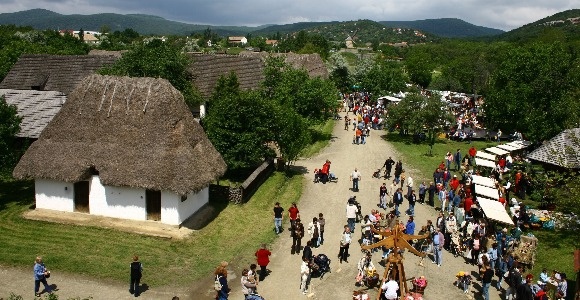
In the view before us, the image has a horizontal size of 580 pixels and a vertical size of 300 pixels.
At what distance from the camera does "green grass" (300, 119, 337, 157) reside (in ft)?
123

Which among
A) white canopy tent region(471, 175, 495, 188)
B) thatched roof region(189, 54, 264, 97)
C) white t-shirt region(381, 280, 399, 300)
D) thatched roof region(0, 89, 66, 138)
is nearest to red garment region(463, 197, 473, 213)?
white canopy tent region(471, 175, 495, 188)

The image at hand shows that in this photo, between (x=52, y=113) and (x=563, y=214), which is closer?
(x=563, y=214)

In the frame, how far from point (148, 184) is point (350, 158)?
17921 mm

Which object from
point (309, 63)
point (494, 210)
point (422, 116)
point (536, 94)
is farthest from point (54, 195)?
point (309, 63)

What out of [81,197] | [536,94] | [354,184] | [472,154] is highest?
[536,94]

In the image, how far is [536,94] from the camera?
40281 mm

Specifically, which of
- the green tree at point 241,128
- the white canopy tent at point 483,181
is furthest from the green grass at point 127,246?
the white canopy tent at point 483,181

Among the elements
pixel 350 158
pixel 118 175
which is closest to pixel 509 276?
pixel 118 175

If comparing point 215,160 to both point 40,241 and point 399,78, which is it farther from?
point 399,78

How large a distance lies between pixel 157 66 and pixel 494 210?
22.8 meters

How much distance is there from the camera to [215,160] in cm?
2333

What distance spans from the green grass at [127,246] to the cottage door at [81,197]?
141 centimetres

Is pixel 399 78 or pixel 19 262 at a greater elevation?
pixel 399 78

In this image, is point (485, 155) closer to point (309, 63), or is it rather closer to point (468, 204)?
point (468, 204)
